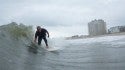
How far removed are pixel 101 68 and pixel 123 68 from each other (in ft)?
2.65

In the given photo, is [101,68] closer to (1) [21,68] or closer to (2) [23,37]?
(1) [21,68]

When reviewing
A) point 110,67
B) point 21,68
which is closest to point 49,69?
point 21,68

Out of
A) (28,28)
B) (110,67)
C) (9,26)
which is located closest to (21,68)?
(110,67)

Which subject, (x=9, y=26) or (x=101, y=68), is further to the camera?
(x=9, y=26)

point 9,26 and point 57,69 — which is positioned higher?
point 9,26

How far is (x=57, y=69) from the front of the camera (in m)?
11.9

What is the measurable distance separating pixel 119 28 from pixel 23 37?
181ft

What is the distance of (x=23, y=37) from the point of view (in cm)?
Answer: 2467

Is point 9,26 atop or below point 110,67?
atop

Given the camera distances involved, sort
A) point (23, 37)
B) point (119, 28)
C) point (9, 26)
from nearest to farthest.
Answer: point (23, 37) → point (9, 26) → point (119, 28)

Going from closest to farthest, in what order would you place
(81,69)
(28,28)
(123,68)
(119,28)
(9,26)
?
(123,68) → (81,69) → (9,26) → (28,28) → (119,28)

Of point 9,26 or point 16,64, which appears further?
point 9,26

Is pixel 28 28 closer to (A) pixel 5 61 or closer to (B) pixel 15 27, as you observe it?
(B) pixel 15 27

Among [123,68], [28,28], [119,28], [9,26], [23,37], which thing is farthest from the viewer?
[119,28]
